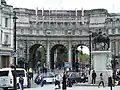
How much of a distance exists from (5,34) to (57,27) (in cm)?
6561

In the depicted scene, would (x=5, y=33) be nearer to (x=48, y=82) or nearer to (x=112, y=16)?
(x=48, y=82)

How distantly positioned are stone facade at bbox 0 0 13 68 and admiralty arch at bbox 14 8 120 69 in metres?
58.4

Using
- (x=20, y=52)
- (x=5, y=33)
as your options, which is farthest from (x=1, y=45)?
(x=20, y=52)

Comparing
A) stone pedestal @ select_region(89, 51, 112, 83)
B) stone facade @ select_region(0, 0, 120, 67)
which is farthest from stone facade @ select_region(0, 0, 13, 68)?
stone facade @ select_region(0, 0, 120, 67)

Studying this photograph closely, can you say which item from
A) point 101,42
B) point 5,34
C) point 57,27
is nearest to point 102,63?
point 101,42

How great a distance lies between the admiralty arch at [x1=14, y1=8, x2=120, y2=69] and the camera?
142 metres

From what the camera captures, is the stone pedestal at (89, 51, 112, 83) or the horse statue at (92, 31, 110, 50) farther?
the horse statue at (92, 31, 110, 50)

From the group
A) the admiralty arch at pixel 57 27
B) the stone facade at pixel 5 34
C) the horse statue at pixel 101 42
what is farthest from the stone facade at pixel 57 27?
the horse statue at pixel 101 42

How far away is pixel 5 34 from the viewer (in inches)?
3063

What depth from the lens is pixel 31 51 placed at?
150 meters

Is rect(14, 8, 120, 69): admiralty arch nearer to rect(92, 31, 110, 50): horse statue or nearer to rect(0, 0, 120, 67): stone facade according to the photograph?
rect(0, 0, 120, 67): stone facade

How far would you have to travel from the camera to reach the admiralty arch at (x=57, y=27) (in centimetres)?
14162

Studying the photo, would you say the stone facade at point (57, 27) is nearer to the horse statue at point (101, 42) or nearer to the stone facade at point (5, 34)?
the stone facade at point (5, 34)

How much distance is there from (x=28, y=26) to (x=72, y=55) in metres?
18.9
